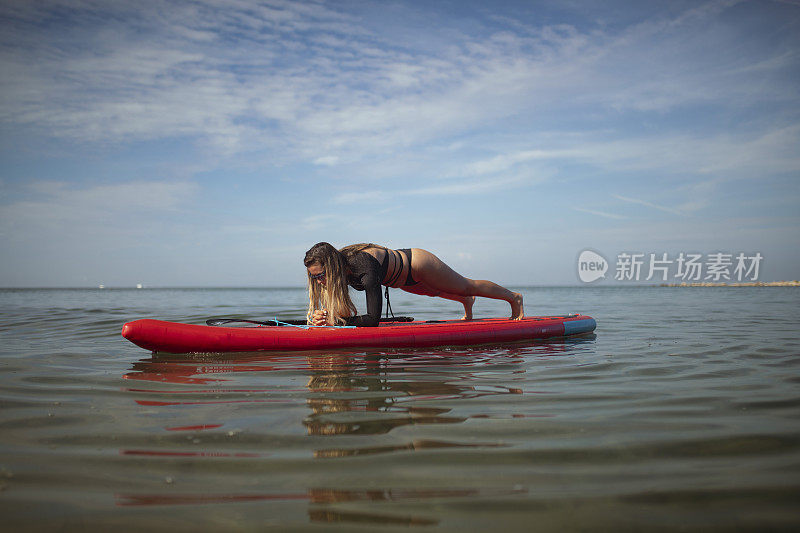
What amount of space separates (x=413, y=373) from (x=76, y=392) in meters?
2.56

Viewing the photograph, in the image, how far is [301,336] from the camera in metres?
5.43

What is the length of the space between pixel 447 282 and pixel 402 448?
4.51 meters

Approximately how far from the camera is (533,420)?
106 inches

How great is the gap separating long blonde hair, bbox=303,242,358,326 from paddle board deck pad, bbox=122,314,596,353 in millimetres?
326

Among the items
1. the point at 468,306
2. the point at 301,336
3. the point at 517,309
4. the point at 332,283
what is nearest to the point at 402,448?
the point at 301,336

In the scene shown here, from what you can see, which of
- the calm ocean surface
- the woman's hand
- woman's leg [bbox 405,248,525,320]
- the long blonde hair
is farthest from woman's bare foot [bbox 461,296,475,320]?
the calm ocean surface

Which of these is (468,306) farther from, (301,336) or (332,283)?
(301,336)

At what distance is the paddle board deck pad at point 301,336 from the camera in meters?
5.07

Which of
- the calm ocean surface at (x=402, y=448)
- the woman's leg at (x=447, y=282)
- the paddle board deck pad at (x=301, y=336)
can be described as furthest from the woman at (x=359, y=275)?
the calm ocean surface at (x=402, y=448)

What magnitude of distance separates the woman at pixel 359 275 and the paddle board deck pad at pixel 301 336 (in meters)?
0.32

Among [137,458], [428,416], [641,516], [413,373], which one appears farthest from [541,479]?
[413,373]

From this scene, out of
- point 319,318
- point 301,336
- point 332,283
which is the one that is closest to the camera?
point 301,336

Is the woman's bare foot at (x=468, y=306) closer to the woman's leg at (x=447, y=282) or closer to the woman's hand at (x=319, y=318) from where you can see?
the woman's leg at (x=447, y=282)

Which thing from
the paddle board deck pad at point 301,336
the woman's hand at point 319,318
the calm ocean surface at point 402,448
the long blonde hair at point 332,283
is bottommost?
the calm ocean surface at point 402,448
